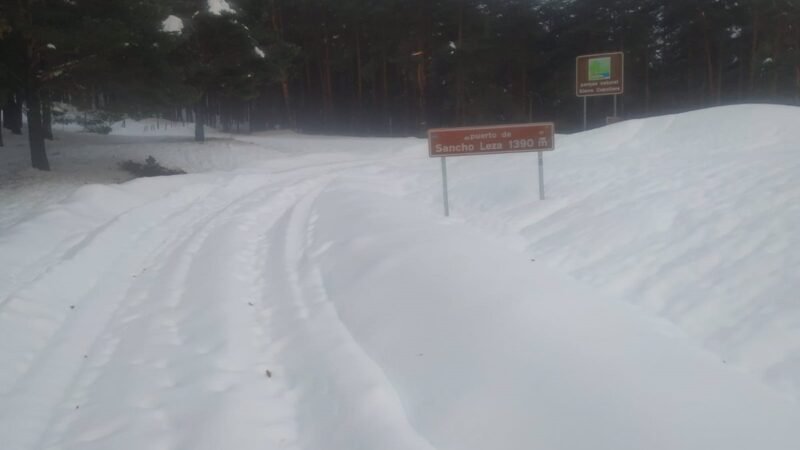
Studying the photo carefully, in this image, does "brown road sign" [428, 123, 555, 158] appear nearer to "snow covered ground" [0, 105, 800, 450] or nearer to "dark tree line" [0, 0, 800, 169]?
"snow covered ground" [0, 105, 800, 450]

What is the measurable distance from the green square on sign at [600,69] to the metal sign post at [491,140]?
13415 millimetres

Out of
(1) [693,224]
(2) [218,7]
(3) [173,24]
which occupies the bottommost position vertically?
(1) [693,224]

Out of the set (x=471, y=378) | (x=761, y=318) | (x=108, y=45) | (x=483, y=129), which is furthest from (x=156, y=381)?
(x=108, y=45)

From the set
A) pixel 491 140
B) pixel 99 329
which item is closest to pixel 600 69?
pixel 491 140

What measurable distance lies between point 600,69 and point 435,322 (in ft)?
63.8

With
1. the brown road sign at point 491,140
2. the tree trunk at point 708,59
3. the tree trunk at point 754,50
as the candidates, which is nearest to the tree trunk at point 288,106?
the tree trunk at point 708,59

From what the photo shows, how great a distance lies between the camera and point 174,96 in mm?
22266

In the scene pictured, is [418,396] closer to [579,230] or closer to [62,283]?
[579,230]

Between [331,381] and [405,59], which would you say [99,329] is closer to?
[331,381]

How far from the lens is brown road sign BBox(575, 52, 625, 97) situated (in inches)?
917

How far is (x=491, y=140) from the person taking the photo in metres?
11.2

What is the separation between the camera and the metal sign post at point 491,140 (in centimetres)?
1117

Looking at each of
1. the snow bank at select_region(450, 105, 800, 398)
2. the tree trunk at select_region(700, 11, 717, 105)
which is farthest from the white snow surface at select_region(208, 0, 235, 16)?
the tree trunk at select_region(700, 11, 717, 105)

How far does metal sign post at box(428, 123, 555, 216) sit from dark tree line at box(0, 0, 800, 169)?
1178cm
